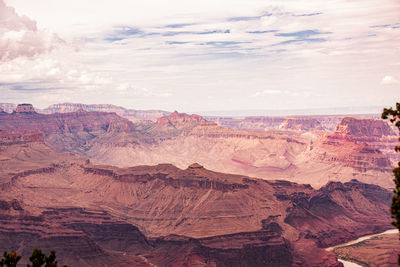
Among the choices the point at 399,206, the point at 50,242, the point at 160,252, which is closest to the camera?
the point at 399,206

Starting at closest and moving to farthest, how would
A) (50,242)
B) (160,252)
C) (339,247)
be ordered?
(50,242) < (160,252) < (339,247)

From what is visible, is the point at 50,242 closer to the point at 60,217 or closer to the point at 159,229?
the point at 60,217

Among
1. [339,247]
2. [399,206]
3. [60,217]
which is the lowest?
[339,247]

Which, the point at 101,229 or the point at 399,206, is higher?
the point at 399,206

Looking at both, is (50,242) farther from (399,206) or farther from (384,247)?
(399,206)

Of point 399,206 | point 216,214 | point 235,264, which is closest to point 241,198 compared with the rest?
point 216,214

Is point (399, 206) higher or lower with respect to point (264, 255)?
higher

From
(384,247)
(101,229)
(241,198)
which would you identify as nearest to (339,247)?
(384,247)

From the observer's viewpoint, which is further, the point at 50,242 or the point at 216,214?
the point at 216,214

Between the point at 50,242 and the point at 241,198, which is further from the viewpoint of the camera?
the point at 241,198
